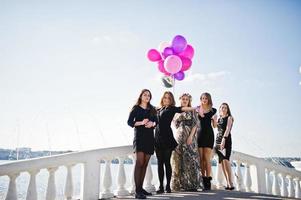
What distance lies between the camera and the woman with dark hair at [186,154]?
4.42 m

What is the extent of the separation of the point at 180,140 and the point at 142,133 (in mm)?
869

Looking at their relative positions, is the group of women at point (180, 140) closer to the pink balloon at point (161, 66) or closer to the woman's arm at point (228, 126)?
the woman's arm at point (228, 126)

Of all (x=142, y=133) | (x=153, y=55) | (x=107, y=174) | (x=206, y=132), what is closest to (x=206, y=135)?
(x=206, y=132)

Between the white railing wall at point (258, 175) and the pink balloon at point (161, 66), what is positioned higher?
the pink balloon at point (161, 66)

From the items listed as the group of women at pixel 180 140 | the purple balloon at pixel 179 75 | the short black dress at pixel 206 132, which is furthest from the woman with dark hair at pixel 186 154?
the purple balloon at pixel 179 75

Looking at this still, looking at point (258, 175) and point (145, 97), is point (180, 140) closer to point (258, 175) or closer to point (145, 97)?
point (145, 97)

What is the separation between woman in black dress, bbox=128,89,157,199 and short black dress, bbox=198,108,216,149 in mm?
1035

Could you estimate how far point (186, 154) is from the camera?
14.7ft

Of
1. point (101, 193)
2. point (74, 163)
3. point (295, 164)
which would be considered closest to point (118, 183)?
point (101, 193)

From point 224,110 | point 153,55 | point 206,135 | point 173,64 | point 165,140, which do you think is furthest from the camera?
point 153,55

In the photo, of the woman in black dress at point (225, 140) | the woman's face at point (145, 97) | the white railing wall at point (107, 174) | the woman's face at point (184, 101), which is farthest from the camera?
the woman in black dress at point (225, 140)

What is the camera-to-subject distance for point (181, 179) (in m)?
4.45

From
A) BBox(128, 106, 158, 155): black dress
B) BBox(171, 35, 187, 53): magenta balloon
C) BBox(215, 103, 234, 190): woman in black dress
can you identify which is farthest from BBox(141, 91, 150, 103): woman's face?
BBox(171, 35, 187, 53): magenta balloon

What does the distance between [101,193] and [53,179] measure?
2.84ft
